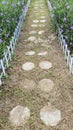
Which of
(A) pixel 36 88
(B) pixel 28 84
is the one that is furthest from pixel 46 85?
(B) pixel 28 84

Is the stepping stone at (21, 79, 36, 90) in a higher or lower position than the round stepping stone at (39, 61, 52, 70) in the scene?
higher

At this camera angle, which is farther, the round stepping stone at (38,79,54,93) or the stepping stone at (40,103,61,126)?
the round stepping stone at (38,79,54,93)

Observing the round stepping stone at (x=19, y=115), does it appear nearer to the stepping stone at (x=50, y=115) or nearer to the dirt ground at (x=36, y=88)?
the dirt ground at (x=36, y=88)

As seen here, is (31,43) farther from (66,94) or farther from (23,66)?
(66,94)

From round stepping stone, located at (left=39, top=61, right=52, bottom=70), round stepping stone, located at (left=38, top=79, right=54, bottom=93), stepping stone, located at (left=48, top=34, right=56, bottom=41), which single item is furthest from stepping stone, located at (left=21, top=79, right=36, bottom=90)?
stepping stone, located at (left=48, top=34, right=56, bottom=41)

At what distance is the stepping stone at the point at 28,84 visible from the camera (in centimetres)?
362

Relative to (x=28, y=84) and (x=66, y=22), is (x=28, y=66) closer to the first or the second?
(x=28, y=84)

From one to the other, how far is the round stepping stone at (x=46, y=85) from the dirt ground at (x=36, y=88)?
81 mm

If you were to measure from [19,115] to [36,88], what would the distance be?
79 centimetres

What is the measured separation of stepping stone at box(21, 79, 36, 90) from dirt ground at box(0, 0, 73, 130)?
0.15 ft

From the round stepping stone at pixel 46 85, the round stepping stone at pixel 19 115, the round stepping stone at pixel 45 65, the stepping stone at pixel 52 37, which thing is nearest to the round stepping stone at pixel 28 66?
the round stepping stone at pixel 45 65

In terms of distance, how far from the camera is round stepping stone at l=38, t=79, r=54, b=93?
3.53 metres

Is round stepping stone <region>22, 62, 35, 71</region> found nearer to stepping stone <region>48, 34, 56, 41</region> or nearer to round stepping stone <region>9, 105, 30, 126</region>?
round stepping stone <region>9, 105, 30, 126</region>

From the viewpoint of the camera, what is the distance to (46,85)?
3.64 m
